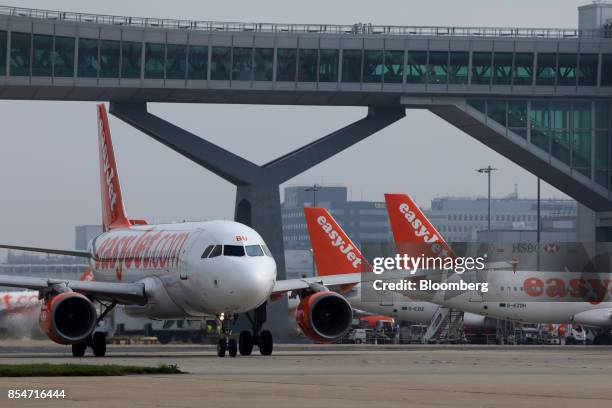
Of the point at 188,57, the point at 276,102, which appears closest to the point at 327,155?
the point at 276,102

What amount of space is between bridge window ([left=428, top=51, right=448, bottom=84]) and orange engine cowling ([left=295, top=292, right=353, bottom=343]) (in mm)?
41502

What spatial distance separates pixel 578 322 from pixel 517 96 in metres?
17.9

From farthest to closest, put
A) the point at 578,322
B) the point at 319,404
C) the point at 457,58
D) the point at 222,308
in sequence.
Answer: the point at 457,58 < the point at 578,322 < the point at 222,308 < the point at 319,404

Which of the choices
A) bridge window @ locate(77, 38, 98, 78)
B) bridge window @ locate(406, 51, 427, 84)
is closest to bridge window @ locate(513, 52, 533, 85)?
bridge window @ locate(406, 51, 427, 84)

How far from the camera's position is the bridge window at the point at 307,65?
87438mm

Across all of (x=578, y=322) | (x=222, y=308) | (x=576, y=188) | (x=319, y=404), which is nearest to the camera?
(x=319, y=404)

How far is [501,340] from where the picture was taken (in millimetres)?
85750

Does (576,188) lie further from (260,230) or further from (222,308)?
(222,308)

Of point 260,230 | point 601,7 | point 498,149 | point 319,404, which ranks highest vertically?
point 601,7

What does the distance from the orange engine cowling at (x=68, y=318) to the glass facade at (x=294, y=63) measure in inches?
1482

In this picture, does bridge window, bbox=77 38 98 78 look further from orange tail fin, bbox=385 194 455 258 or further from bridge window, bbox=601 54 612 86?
bridge window, bbox=601 54 612 86

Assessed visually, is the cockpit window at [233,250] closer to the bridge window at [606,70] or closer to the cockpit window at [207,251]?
the cockpit window at [207,251]

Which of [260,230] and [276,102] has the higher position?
[276,102]

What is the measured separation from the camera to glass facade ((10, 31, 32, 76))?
8275 cm
